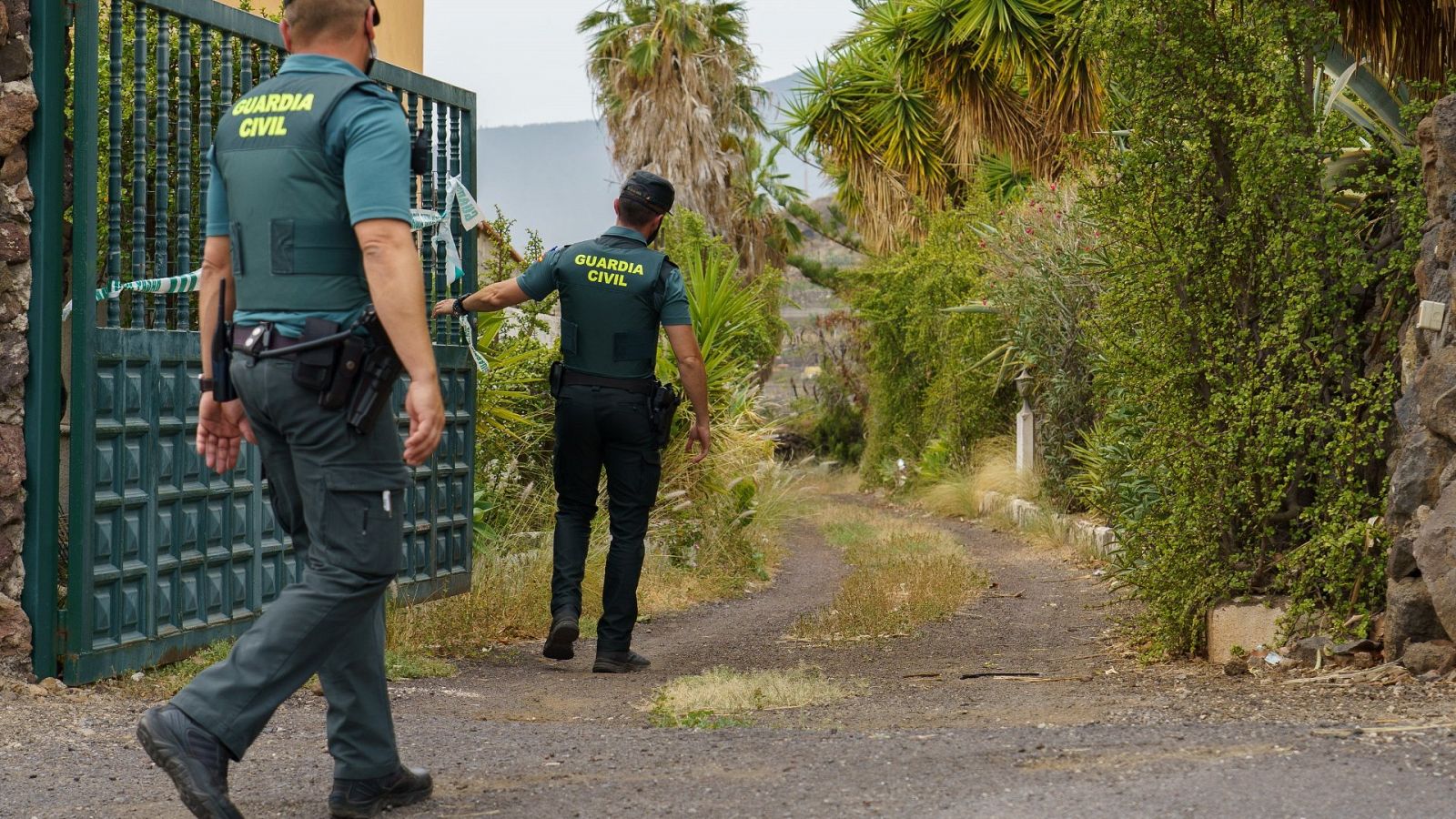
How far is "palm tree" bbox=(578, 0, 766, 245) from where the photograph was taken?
78.5 feet

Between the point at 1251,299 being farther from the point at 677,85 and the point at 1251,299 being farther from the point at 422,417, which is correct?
the point at 677,85

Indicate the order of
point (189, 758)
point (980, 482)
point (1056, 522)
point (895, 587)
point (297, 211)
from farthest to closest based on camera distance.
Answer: point (980, 482) < point (1056, 522) < point (895, 587) < point (297, 211) < point (189, 758)

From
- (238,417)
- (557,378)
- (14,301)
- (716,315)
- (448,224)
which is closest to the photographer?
(238,417)

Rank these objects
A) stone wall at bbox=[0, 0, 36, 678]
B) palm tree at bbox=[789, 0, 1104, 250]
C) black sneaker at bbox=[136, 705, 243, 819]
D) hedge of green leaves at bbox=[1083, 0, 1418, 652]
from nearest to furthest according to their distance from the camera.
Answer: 1. black sneaker at bbox=[136, 705, 243, 819]
2. stone wall at bbox=[0, 0, 36, 678]
3. hedge of green leaves at bbox=[1083, 0, 1418, 652]
4. palm tree at bbox=[789, 0, 1104, 250]

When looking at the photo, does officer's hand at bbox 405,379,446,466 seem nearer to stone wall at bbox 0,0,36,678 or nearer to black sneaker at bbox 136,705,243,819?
black sneaker at bbox 136,705,243,819

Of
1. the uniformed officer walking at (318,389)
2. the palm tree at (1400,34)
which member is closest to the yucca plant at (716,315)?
the palm tree at (1400,34)

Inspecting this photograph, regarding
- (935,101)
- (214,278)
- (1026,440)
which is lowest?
(1026,440)

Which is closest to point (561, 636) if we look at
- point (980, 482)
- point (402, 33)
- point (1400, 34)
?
point (1400, 34)

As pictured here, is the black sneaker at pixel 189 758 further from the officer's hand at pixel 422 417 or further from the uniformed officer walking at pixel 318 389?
the officer's hand at pixel 422 417

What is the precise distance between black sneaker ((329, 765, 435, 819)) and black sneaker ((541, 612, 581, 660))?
273 cm

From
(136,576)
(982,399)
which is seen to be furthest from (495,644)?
(982,399)

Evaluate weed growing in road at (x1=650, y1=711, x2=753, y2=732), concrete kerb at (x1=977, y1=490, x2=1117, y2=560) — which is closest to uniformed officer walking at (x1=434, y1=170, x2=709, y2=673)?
weed growing in road at (x1=650, y1=711, x2=753, y2=732)

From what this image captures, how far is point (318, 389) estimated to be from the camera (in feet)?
10.0

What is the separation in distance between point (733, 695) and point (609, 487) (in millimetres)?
1494
